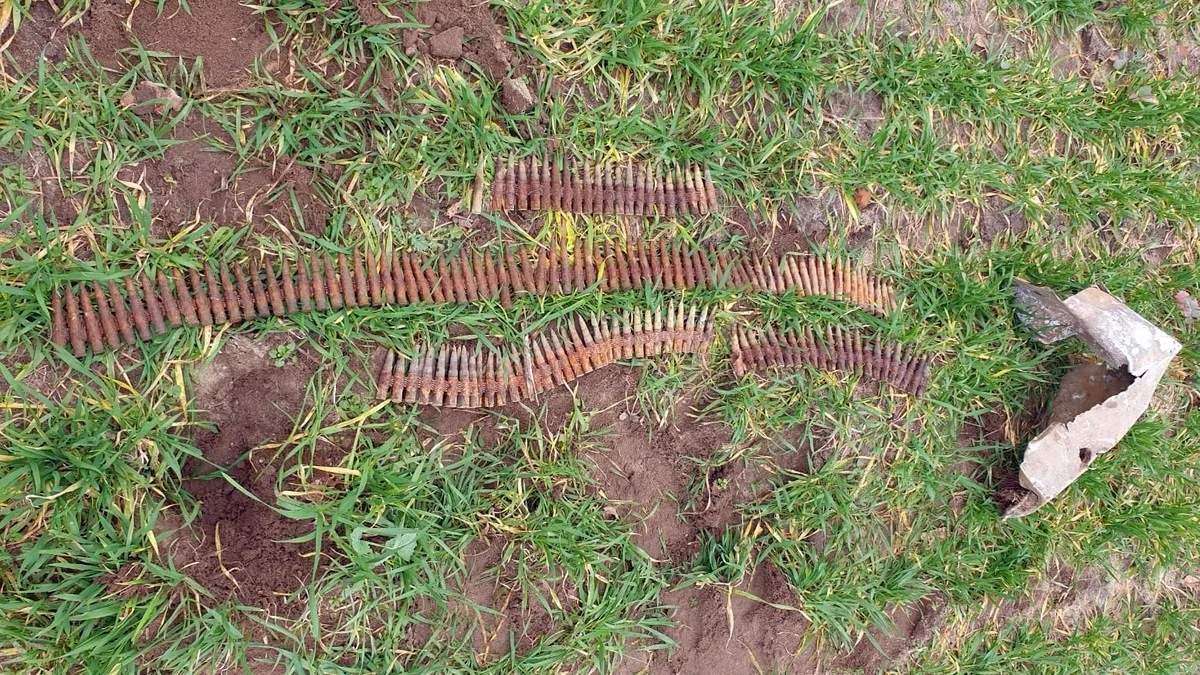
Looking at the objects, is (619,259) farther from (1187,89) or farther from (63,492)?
(1187,89)

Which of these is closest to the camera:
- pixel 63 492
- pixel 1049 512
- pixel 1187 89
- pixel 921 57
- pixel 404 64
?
pixel 63 492

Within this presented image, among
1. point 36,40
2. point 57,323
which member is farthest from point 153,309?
point 36,40

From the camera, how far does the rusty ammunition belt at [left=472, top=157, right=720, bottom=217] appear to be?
11.4ft

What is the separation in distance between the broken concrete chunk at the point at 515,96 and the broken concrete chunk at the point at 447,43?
0.86ft

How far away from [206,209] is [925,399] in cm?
383

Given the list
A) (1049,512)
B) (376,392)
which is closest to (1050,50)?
(1049,512)

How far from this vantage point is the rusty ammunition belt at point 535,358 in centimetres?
331

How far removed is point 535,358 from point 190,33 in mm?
2055

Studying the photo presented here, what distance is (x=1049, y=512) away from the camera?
4.38 m

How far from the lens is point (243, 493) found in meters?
3.09

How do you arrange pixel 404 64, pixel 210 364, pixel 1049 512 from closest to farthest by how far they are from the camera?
pixel 210 364, pixel 404 64, pixel 1049 512

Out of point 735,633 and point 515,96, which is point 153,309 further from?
point 735,633


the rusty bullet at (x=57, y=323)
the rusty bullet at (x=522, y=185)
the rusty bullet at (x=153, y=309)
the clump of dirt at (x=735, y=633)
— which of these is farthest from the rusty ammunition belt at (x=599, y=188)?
the clump of dirt at (x=735, y=633)

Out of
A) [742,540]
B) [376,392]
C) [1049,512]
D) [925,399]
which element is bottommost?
[1049,512]
